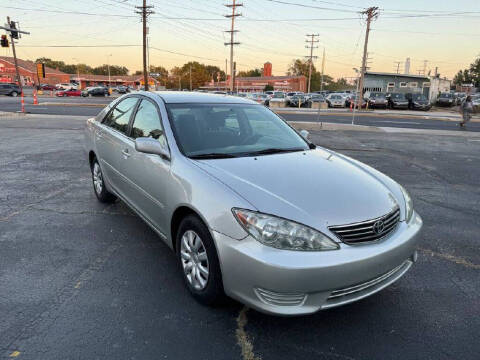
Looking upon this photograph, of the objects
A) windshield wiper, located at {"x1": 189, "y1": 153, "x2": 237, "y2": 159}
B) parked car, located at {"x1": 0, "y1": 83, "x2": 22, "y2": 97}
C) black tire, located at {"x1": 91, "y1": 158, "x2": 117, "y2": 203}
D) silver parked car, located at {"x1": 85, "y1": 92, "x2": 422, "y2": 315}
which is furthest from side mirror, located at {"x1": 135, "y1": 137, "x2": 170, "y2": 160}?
parked car, located at {"x1": 0, "y1": 83, "x2": 22, "y2": 97}

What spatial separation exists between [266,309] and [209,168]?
1124 millimetres

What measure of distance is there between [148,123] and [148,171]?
611 millimetres

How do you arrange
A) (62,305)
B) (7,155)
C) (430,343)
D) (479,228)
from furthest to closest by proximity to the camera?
(7,155) → (479,228) → (62,305) → (430,343)

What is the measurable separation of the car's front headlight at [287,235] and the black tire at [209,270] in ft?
1.28

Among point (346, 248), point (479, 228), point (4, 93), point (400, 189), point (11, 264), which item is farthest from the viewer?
point (4, 93)

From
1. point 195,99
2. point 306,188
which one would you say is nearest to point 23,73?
point 195,99

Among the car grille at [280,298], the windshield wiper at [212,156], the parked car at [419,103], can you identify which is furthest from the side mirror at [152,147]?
the parked car at [419,103]

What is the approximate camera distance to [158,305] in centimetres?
279

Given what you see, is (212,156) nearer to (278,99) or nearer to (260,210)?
(260,210)

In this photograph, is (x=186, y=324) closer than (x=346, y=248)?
No

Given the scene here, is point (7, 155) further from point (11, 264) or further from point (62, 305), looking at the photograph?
point (62, 305)

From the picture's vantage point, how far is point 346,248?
228 cm

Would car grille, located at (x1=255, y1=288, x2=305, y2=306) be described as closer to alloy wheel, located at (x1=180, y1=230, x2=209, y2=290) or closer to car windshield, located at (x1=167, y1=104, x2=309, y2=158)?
alloy wheel, located at (x1=180, y1=230, x2=209, y2=290)

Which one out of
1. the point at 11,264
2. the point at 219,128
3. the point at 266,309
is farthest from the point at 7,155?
the point at 266,309
